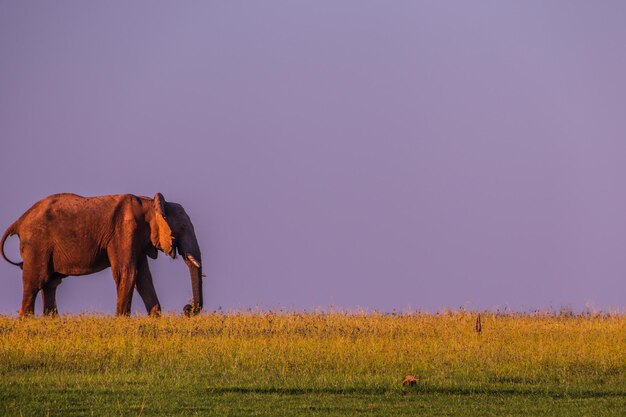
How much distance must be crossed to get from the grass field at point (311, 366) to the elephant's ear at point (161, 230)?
15.3 feet

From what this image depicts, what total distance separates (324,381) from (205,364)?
10.7ft

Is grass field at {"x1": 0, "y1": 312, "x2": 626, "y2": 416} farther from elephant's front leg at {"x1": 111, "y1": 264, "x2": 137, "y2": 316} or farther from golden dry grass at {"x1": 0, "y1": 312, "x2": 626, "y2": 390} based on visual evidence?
elephant's front leg at {"x1": 111, "y1": 264, "x2": 137, "y2": 316}

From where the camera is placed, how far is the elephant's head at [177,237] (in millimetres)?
35562

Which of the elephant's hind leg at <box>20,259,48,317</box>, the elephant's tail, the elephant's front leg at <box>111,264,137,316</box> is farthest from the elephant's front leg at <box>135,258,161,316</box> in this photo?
the elephant's tail

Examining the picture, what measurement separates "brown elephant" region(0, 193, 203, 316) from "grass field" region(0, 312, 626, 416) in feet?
15.8

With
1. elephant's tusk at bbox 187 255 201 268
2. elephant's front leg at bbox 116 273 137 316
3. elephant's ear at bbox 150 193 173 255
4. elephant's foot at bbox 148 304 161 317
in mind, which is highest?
elephant's ear at bbox 150 193 173 255

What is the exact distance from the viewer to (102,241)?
1426 inches

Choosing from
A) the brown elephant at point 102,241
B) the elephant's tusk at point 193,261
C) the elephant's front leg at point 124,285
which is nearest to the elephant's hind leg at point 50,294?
the brown elephant at point 102,241

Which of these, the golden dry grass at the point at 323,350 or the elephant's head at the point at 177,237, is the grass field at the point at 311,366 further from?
the elephant's head at the point at 177,237

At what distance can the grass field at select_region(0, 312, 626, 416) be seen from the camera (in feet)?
57.6

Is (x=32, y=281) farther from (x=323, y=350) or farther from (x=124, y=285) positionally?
(x=323, y=350)

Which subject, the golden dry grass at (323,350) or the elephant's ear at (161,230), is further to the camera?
the elephant's ear at (161,230)

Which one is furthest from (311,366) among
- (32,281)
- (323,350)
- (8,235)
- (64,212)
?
(8,235)

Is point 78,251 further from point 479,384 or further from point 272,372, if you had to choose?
point 479,384
